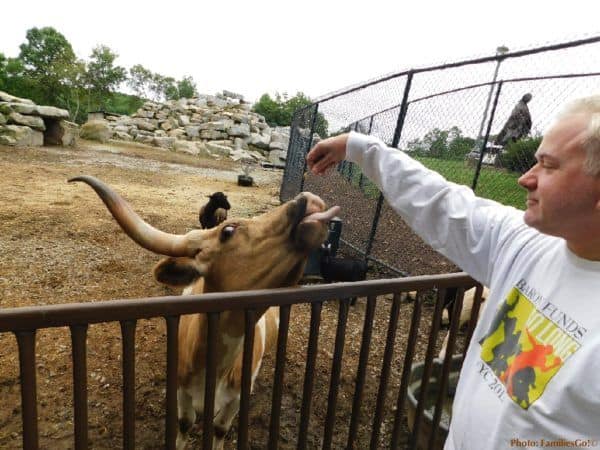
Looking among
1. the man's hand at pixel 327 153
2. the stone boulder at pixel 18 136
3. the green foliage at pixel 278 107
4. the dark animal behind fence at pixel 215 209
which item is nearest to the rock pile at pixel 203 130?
the stone boulder at pixel 18 136

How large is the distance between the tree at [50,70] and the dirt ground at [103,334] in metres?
31.8

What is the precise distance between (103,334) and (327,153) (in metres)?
3.30

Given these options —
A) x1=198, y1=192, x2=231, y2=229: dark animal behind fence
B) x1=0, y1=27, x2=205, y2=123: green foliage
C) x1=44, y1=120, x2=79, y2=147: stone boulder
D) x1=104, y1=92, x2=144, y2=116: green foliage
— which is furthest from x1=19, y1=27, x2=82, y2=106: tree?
x1=198, y1=192, x2=231, y2=229: dark animal behind fence

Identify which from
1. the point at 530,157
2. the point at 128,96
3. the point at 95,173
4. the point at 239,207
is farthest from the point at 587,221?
the point at 128,96

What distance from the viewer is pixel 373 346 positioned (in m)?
4.36

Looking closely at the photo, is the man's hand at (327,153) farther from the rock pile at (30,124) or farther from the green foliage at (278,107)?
the green foliage at (278,107)

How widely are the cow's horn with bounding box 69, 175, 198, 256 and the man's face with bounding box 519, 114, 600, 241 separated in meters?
1.65

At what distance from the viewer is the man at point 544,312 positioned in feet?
3.13

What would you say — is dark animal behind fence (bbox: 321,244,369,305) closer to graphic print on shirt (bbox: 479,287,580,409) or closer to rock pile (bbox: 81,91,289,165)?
graphic print on shirt (bbox: 479,287,580,409)

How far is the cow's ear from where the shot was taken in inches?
82.2

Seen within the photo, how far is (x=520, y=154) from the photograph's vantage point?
18.6 ft

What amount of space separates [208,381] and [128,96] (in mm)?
59867

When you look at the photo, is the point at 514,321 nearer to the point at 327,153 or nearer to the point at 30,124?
the point at 327,153

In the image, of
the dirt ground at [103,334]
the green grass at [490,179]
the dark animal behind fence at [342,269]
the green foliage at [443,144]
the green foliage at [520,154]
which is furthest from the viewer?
the green grass at [490,179]
